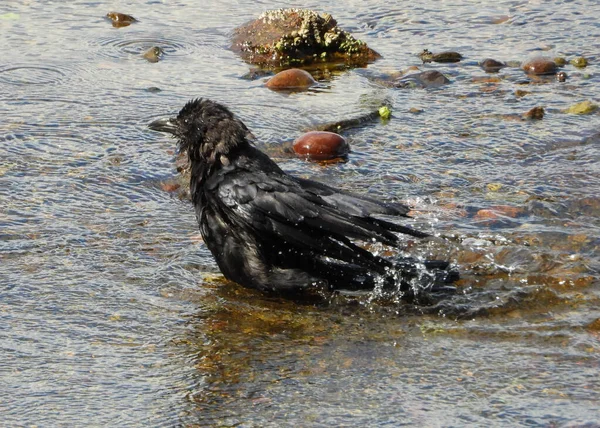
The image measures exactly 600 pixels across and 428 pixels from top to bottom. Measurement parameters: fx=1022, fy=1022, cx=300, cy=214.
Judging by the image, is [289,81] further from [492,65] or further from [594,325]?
[594,325]

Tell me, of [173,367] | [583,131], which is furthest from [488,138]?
[173,367]

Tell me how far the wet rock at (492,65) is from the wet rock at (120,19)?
3818 mm

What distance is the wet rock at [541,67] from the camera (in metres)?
9.19

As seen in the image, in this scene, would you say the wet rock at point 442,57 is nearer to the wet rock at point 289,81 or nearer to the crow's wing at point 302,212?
the wet rock at point 289,81

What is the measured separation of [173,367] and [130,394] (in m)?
0.36

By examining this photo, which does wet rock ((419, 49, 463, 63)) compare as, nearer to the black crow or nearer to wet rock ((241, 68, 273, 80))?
wet rock ((241, 68, 273, 80))

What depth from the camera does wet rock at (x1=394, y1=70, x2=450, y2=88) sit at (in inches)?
355

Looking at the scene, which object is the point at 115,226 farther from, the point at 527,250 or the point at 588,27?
the point at 588,27

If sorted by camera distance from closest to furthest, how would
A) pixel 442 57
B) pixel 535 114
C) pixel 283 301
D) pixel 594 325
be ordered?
pixel 594 325 < pixel 283 301 < pixel 535 114 < pixel 442 57

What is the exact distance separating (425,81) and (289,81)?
1.21 metres

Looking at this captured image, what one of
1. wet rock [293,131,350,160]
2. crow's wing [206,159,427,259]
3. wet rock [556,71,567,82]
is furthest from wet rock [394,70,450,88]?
crow's wing [206,159,427,259]

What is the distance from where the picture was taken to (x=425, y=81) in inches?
357

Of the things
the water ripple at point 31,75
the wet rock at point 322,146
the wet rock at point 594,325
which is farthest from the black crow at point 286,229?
the water ripple at point 31,75

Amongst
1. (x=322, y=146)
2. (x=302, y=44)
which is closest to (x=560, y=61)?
(x=302, y=44)
